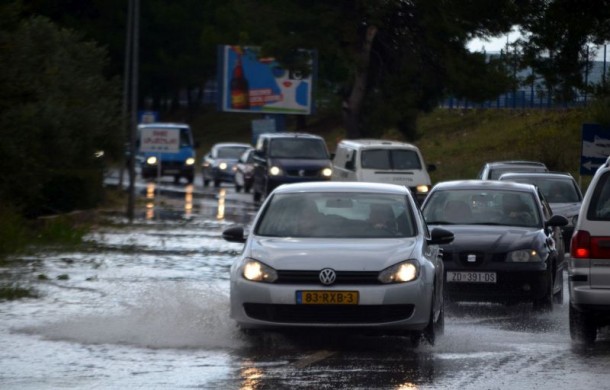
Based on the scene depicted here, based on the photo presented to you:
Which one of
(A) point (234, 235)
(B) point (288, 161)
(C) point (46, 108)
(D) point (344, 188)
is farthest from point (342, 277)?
(B) point (288, 161)

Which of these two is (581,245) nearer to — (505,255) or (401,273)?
(401,273)

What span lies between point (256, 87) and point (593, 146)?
43.9m

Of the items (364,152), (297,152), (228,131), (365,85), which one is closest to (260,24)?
(365,85)

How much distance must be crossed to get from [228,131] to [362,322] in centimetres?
8136

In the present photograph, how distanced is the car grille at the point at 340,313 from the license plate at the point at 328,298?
35 mm

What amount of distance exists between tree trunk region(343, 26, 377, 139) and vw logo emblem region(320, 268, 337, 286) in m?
43.1

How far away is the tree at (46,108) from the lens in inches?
802

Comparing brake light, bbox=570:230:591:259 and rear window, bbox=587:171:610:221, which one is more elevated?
rear window, bbox=587:171:610:221

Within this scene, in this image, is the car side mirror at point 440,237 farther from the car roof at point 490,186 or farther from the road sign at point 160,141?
the road sign at point 160,141

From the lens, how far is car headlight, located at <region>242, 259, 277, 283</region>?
12875mm

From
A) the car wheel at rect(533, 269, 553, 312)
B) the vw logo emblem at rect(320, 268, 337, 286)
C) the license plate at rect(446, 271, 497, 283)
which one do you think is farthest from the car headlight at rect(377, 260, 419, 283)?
the car wheel at rect(533, 269, 553, 312)

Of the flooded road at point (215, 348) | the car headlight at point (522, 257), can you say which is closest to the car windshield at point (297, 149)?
the flooded road at point (215, 348)

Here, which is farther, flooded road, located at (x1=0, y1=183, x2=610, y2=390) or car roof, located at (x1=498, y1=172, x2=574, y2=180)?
car roof, located at (x1=498, y1=172, x2=574, y2=180)

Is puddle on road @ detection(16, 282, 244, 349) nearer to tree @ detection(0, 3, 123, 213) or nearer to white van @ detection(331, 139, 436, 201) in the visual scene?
tree @ detection(0, 3, 123, 213)
